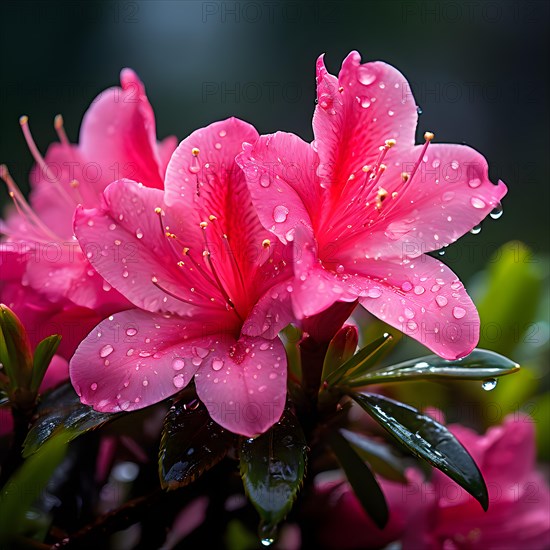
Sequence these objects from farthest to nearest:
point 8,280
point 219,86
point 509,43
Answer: point 509,43, point 219,86, point 8,280

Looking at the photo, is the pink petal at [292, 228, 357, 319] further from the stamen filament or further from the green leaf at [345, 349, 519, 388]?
the stamen filament

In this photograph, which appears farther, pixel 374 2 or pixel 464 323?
pixel 374 2

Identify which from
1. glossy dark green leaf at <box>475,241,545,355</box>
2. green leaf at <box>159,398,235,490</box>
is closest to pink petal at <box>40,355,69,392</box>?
green leaf at <box>159,398,235,490</box>

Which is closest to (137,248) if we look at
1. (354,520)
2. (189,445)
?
(189,445)

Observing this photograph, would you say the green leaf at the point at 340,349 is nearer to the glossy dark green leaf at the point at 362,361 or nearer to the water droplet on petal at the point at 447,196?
the glossy dark green leaf at the point at 362,361

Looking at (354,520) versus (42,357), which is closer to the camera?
(42,357)

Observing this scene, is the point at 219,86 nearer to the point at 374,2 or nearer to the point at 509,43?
the point at 374,2

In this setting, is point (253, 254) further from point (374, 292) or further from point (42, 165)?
point (42, 165)

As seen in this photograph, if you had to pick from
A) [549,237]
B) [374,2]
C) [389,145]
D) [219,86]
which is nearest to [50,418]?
[389,145]
